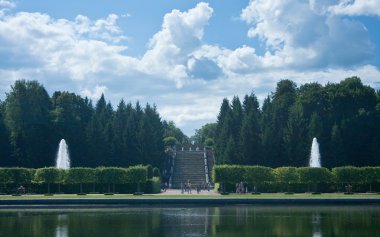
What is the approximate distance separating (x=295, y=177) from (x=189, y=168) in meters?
20.9

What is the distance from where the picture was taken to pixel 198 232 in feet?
76.3

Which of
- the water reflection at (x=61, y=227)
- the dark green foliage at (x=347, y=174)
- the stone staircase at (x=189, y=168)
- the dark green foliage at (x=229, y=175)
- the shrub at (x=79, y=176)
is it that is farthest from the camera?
the stone staircase at (x=189, y=168)

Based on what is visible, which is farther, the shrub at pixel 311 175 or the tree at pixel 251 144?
the tree at pixel 251 144

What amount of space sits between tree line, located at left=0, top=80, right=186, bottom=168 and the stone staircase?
9.19ft

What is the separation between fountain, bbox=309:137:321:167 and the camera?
60.9m

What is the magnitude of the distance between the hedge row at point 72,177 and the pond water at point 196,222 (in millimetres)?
15227

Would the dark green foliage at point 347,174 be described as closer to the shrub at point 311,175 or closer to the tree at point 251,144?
the shrub at point 311,175

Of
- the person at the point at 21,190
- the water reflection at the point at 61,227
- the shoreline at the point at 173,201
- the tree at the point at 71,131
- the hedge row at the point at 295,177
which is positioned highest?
the tree at the point at 71,131

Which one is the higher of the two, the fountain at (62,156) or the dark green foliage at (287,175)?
the fountain at (62,156)

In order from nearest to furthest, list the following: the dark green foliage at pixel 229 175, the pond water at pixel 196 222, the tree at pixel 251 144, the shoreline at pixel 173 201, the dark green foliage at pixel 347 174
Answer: the pond water at pixel 196 222 < the shoreline at pixel 173 201 < the dark green foliage at pixel 347 174 < the dark green foliage at pixel 229 175 < the tree at pixel 251 144

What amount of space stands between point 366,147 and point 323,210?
30.5m

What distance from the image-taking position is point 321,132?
62.5 metres

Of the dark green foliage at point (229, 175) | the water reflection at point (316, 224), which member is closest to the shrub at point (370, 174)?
the dark green foliage at point (229, 175)

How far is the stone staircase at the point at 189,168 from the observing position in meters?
64.6
